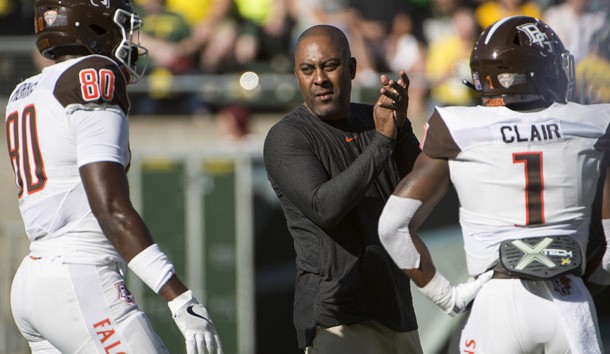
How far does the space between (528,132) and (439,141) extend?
1.10 feet

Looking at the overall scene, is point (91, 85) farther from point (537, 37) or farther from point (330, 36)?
point (537, 37)

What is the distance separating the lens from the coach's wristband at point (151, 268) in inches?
163

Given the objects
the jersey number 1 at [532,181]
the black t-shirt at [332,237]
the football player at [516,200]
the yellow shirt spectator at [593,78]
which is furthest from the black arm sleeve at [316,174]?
the yellow shirt spectator at [593,78]

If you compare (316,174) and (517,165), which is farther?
(316,174)

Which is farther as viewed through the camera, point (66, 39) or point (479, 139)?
point (66, 39)

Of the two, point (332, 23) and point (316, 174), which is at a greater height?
point (332, 23)

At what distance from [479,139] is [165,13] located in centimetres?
773

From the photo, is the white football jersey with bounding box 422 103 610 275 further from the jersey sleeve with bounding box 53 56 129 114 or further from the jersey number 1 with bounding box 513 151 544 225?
the jersey sleeve with bounding box 53 56 129 114

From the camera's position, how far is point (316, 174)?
4766mm

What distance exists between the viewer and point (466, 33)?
11.4m

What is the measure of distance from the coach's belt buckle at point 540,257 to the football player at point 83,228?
45.9 inches

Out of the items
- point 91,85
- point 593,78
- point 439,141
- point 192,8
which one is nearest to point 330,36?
point 439,141

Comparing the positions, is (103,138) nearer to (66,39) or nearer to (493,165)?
(66,39)

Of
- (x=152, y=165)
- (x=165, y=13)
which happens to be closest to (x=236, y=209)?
(x=152, y=165)
